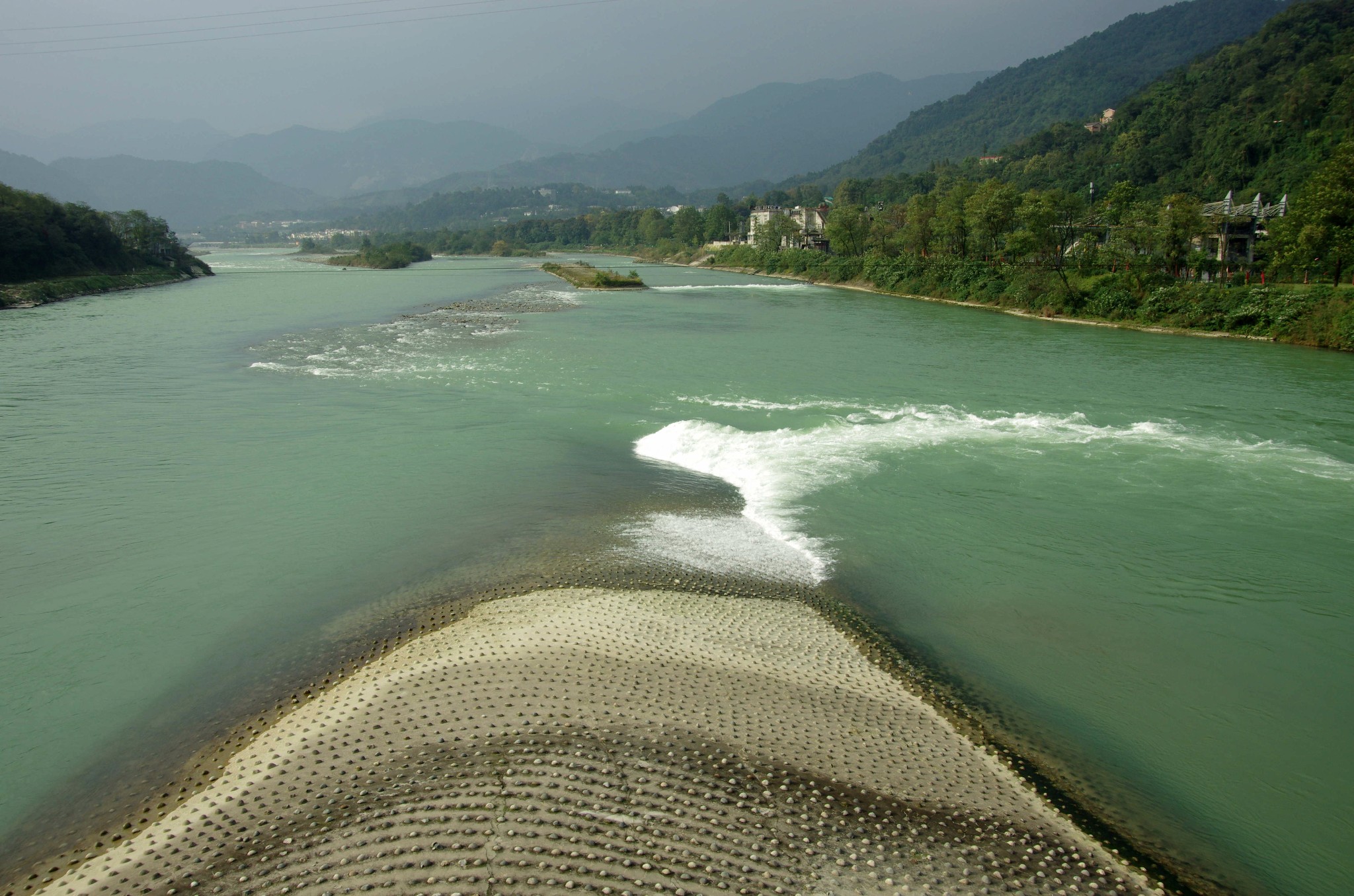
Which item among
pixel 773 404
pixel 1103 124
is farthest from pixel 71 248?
pixel 1103 124

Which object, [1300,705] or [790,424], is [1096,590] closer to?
[1300,705]

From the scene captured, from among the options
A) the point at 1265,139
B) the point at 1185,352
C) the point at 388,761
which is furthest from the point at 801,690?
the point at 1265,139

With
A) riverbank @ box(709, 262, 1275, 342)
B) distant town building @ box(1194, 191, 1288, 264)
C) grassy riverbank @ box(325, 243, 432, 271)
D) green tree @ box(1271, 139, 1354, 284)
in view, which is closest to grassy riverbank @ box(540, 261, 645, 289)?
riverbank @ box(709, 262, 1275, 342)

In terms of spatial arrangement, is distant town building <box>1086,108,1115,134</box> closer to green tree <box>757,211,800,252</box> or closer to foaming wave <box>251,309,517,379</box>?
green tree <box>757,211,800,252</box>

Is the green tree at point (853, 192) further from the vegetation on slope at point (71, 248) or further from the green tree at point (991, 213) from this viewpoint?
the vegetation on slope at point (71, 248)

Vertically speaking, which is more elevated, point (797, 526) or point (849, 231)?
point (849, 231)

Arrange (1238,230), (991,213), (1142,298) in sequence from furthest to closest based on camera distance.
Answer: (991,213) < (1238,230) < (1142,298)

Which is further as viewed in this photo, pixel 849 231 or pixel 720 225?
pixel 720 225

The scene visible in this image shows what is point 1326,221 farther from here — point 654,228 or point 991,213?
point 654,228
